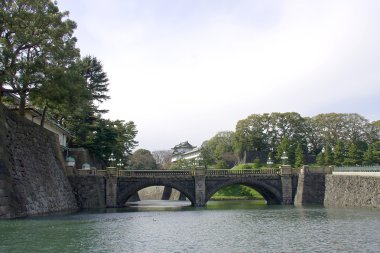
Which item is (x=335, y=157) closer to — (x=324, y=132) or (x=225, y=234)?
(x=324, y=132)

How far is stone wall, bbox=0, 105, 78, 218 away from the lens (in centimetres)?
3406

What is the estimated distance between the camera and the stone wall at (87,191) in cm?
5250

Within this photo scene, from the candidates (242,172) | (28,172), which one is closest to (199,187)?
(242,172)

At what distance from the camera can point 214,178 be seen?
192ft

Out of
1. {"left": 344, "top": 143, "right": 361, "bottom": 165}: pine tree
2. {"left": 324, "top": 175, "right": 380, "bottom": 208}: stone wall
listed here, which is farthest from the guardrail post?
{"left": 344, "top": 143, "right": 361, "bottom": 165}: pine tree

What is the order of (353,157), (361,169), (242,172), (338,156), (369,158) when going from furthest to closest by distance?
(338,156) < (353,157) < (369,158) < (242,172) < (361,169)

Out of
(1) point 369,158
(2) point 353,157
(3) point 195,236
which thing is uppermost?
(2) point 353,157

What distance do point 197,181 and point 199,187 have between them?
83 cm

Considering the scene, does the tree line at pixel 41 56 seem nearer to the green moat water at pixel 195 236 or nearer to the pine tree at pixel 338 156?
the green moat water at pixel 195 236

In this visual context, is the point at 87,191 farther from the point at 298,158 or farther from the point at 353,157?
the point at 353,157

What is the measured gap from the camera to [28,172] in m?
38.6

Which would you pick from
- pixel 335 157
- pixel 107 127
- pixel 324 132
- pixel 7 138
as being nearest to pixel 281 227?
pixel 7 138

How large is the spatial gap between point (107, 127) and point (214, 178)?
18156 mm

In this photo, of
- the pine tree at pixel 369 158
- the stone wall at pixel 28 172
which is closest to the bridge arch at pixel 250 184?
the stone wall at pixel 28 172
